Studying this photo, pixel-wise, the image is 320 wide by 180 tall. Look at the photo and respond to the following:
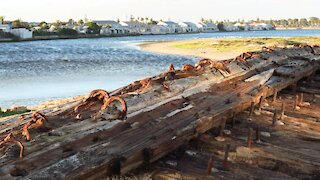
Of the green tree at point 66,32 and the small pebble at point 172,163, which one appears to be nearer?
the small pebble at point 172,163

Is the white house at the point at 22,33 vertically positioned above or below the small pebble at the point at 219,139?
below

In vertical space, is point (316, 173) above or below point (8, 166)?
below

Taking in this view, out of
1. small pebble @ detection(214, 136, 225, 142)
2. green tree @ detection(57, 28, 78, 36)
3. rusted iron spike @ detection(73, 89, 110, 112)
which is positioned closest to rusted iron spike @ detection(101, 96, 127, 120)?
rusted iron spike @ detection(73, 89, 110, 112)

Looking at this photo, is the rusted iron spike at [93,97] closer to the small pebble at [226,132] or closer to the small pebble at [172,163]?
the small pebble at [172,163]

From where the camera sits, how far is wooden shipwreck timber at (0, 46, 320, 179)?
2.77m

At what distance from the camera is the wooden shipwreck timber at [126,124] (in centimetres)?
277

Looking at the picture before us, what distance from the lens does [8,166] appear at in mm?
2604

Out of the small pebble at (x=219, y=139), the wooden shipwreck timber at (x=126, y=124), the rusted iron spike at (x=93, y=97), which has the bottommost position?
the small pebble at (x=219, y=139)

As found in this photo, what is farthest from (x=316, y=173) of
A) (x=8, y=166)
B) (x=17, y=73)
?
(x=17, y=73)

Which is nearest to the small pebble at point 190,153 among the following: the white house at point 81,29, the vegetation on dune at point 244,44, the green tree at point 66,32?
the vegetation on dune at point 244,44

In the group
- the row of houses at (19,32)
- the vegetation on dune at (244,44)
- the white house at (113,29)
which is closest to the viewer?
the vegetation on dune at (244,44)

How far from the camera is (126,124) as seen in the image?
11.7ft

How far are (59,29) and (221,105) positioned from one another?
143 meters

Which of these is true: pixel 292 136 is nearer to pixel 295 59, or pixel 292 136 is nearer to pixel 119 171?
pixel 119 171
